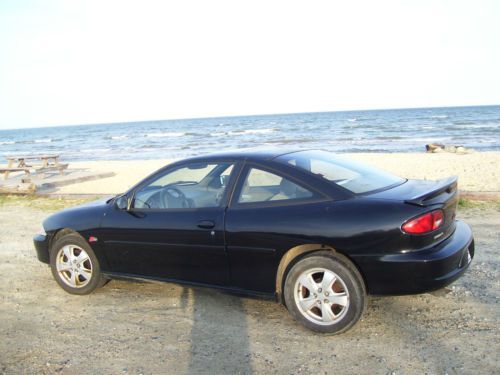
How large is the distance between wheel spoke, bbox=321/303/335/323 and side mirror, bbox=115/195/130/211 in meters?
2.14

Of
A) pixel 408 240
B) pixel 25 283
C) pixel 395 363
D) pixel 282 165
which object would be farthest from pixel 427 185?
pixel 25 283

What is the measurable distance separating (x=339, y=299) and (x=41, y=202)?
9278mm

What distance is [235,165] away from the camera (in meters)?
4.32

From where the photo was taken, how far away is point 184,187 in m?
4.70

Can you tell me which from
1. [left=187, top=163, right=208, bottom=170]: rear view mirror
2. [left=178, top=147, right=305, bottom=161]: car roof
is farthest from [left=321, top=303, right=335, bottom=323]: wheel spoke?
[left=187, top=163, right=208, bottom=170]: rear view mirror

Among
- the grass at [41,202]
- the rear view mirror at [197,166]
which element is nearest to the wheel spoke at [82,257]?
the rear view mirror at [197,166]

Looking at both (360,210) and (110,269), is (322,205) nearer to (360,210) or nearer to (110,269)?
(360,210)

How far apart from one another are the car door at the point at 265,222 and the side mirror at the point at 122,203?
1.19m

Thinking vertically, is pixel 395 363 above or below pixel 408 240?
below

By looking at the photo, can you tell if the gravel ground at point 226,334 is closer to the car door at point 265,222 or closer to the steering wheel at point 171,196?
the car door at point 265,222

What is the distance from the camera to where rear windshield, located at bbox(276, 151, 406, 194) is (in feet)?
13.1

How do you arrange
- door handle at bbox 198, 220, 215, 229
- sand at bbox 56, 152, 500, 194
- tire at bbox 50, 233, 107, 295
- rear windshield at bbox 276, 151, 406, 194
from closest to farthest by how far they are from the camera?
rear windshield at bbox 276, 151, 406, 194
door handle at bbox 198, 220, 215, 229
tire at bbox 50, 233, 107, 295
sand at bbox 56, 152, 500, 194

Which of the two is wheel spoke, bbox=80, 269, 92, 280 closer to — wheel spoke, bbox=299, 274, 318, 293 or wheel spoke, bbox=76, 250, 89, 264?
wheel spoke, bbox=76, 250, 89, 264

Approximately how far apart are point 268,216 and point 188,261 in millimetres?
921
